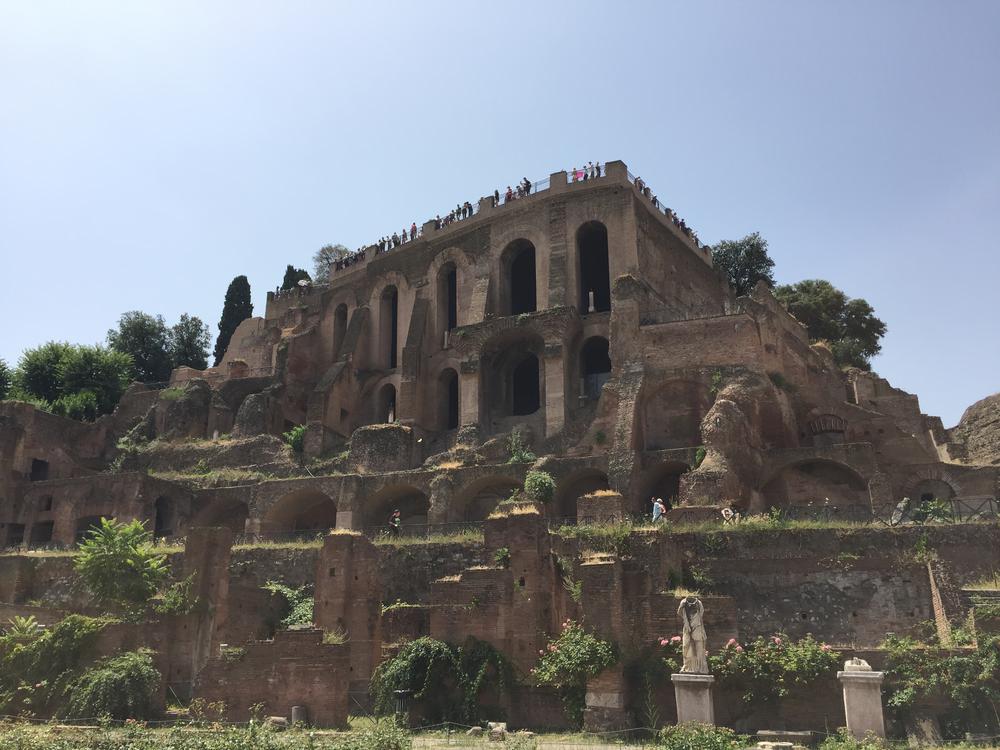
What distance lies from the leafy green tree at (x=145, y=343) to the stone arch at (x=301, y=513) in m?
29.1

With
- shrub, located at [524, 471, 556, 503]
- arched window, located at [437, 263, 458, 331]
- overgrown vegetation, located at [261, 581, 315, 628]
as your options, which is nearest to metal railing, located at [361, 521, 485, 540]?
shrub, located at [524, 471, 556, 503]

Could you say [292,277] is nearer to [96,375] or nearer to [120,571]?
[96,375]

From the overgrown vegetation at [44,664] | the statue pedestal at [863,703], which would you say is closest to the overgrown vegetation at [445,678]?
the statue pedestal at [863,703]

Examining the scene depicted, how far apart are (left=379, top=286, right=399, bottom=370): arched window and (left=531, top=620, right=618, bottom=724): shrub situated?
93.3 ft

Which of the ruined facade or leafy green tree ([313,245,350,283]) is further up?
leafy green tree ([313,245,350,283])

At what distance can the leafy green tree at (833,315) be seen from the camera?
46.9 metres

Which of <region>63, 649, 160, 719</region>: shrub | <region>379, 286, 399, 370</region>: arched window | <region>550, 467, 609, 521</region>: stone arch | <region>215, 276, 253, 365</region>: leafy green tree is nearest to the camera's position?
<region>63, 649, 160, 719</region>: shrub

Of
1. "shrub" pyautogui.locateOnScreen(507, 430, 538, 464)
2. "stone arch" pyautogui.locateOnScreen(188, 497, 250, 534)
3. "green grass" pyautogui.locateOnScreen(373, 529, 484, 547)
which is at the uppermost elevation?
"shrub" pyautogui.locateOnScreen(507, 430, 538, 464)

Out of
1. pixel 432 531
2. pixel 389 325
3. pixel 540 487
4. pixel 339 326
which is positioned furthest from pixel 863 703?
pixel 339 326

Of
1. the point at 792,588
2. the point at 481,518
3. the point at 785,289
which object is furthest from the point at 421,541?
the point at 785,289

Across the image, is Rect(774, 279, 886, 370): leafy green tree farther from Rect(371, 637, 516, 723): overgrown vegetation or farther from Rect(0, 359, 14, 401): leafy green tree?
Rect(0, 359, 14, 401): leafy green tree

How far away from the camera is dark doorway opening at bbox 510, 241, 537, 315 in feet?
141

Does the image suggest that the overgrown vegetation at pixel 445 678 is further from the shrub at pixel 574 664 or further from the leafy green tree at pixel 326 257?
the leafy green tree at pixel 326 257

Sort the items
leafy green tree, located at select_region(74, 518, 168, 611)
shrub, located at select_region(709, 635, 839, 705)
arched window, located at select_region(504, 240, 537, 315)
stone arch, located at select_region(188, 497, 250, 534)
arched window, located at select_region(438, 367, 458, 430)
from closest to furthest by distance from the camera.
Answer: shrub, located at select_region(709, 635, 839, 705) < leafy green tree, located at select_region(74, 518, 168, 611) < stone arch, located at select_region(188, 497, 250, 534) < arched window, located at select_region(438, 367, 458, 430) < arched window, located at select_region(504, 240, 537, 315)
